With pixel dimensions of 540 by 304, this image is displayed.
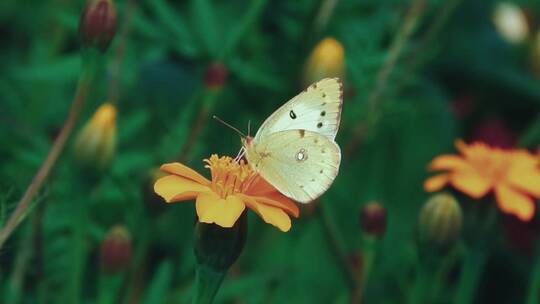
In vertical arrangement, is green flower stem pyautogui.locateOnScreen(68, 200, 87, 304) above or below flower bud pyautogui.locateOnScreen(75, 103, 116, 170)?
below

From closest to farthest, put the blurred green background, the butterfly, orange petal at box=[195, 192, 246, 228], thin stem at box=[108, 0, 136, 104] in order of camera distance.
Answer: orange petal at box=[195, 192, 246, 228] → the butterfly → the blurred green background → thin stem at box=[108, 0, 136, 104]

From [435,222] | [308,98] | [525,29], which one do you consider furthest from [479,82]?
[308,98]

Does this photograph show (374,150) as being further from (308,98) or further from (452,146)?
(308,98)

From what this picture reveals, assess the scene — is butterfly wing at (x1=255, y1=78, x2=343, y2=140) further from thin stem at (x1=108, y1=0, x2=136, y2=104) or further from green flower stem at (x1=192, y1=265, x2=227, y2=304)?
thin stem at (x1=108, y1=0, x2=136, y2=104)

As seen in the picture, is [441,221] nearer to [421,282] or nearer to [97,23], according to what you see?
[421,282]

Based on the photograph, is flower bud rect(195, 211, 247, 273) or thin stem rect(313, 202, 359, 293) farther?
thin stem rect(313, 202, 359, 293)

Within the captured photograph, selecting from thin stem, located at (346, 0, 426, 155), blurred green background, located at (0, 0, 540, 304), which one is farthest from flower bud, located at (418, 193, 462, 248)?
thin stem, located at (346, 0, 426, 155)
